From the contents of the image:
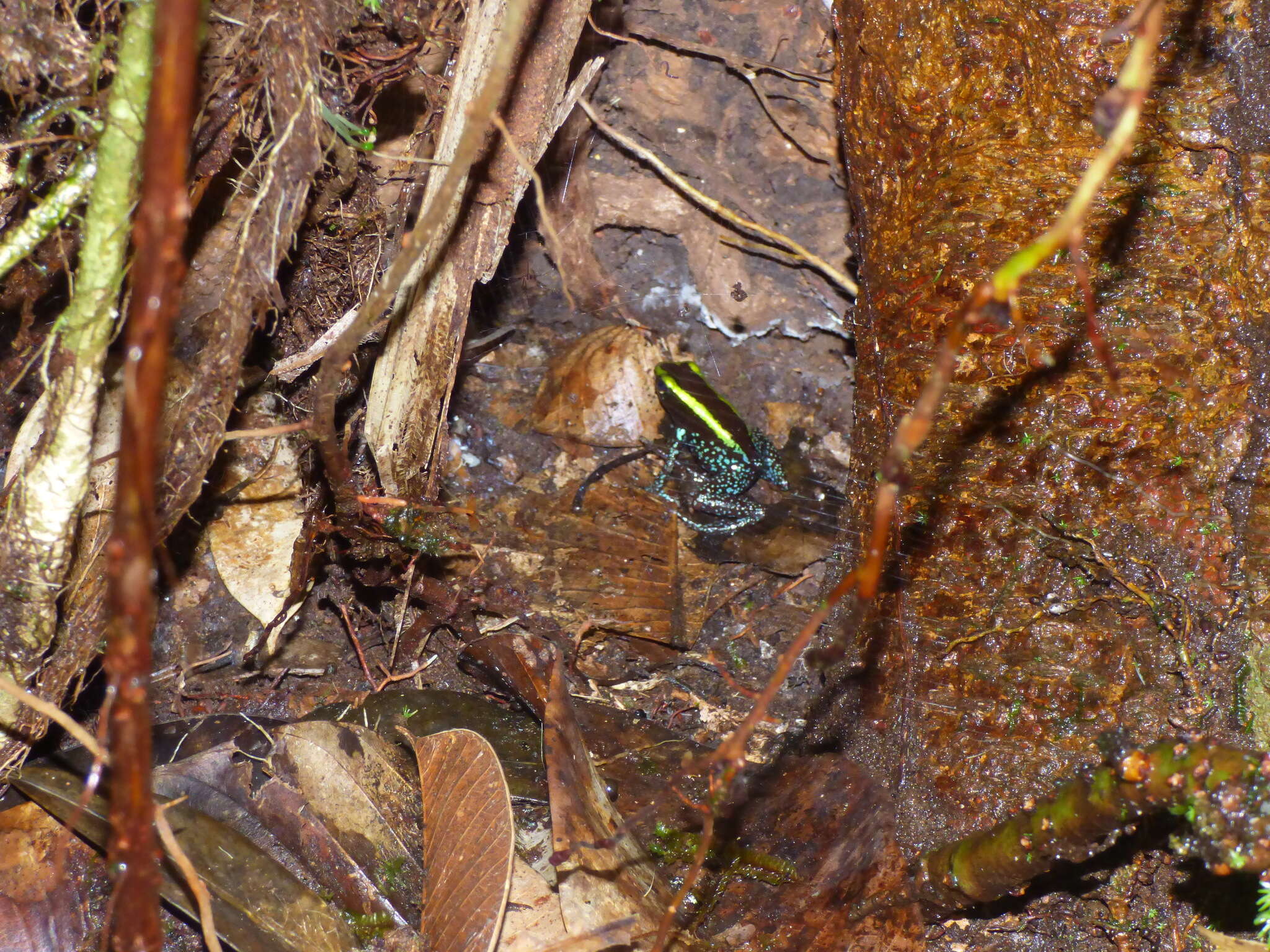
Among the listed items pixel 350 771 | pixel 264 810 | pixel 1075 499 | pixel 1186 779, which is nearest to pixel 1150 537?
pixel 1075 499

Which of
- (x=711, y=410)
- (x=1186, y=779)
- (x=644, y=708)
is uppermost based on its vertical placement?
(x=711, y=410)

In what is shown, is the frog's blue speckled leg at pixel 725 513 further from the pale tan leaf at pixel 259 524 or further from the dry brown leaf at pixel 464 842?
the dry brown leaf at pixel 464 842

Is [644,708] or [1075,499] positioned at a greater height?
[1075,499]

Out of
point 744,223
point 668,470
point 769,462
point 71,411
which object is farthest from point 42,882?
point 744,223

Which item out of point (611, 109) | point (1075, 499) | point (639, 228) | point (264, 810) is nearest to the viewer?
point (264, 810)

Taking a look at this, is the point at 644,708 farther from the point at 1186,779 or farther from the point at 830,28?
the point at 830,28

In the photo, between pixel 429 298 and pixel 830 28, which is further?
pixel 830 28

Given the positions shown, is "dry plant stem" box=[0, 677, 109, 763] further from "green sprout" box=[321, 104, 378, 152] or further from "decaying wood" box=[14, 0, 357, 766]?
"green sprout" box=[321, 104, 378, 152]

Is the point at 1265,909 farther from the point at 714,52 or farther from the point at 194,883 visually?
the point at 714,52
